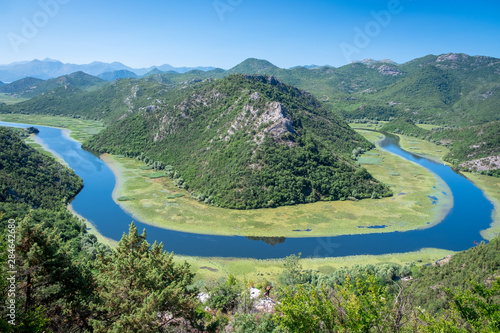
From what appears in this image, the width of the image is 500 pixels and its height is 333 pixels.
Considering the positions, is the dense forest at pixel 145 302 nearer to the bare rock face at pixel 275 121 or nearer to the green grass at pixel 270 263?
the green grass at pixel 270 263

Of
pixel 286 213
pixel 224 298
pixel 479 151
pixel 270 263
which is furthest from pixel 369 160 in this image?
pixel 224 298

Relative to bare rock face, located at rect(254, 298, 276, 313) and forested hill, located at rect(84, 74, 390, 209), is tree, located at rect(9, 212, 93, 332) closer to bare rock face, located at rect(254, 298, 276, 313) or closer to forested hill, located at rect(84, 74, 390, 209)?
bare rock face, located at rect(254, 298, 276, 313)

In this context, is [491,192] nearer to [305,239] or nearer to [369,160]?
[369,160]

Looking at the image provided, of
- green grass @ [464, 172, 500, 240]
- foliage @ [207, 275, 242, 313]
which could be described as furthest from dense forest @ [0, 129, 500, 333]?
green grass @ [464, 172, 500, 240]

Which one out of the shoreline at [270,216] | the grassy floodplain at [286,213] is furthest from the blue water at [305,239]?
the grassy floodplain at [286,213]

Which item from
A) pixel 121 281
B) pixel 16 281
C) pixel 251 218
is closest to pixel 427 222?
pixel 251 218

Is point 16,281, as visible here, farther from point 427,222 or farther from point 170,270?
point 427,222
